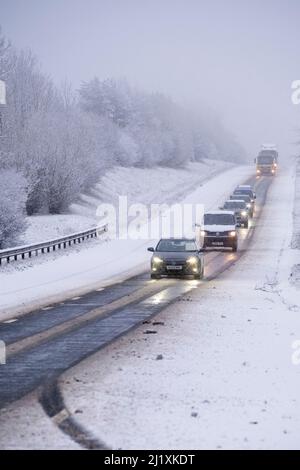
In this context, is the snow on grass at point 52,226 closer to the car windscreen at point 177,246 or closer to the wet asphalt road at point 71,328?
the car windscreen at point 177,246

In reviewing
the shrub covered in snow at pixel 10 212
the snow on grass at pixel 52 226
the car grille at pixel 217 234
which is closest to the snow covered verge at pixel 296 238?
the car grille at pixel 217 234

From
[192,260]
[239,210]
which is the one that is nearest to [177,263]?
[192,260]

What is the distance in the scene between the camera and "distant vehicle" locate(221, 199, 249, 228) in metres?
53.2

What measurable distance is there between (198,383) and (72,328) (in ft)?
19.3

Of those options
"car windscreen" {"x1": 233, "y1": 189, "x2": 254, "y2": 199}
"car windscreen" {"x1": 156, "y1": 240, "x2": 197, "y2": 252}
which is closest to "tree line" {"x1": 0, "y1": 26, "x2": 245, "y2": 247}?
"car windscreen" {"x1": 156, "y1": 240, "x2": 197, "y2": 252}

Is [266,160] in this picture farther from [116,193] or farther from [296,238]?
[296,238]

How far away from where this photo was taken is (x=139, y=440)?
7.51 metres

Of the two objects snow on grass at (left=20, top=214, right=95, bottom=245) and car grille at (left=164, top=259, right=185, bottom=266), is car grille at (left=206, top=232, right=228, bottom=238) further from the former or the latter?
car grille at (left=164, top=259, right=185, bottom=266)

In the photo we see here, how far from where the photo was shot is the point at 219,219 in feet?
134

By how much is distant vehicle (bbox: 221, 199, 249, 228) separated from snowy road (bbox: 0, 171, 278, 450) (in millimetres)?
26150

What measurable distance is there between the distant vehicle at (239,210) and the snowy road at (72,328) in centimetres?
2615

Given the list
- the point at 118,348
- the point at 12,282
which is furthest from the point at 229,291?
the point at 118,348

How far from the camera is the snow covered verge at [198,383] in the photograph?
309 inches
